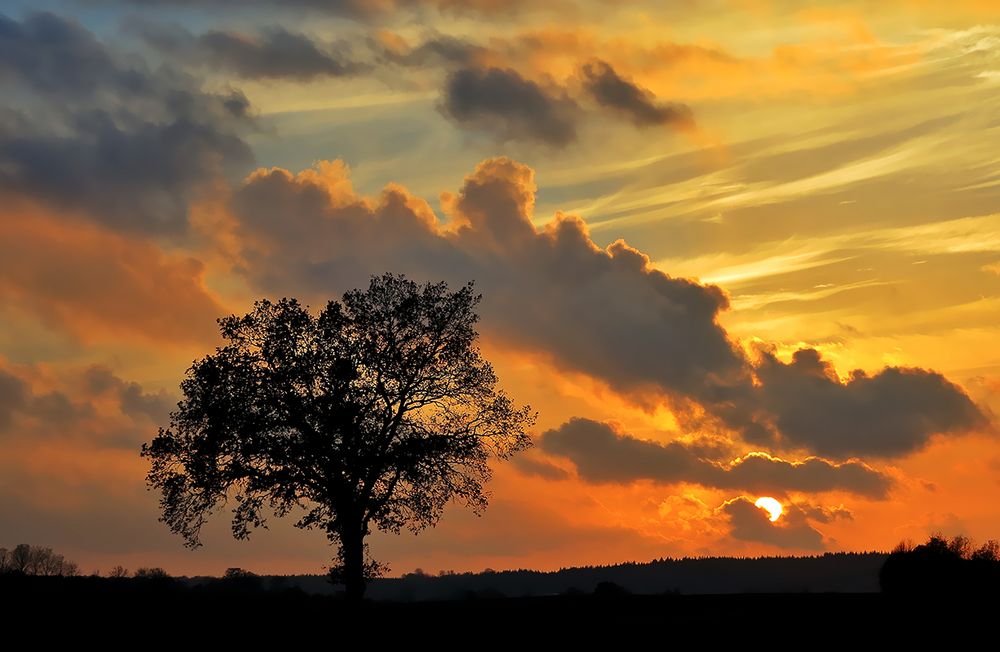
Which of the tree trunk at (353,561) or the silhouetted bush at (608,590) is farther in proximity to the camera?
the silhouetted bush at (608,590)

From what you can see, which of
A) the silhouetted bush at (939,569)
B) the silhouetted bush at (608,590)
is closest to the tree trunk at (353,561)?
the silhouetted bush at (608,590)

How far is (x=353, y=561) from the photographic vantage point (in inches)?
2301

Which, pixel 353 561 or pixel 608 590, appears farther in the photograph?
pixel 608 590

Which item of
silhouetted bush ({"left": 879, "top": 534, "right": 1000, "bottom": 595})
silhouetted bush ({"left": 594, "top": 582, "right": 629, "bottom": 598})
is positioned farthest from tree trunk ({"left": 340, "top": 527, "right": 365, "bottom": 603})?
silhouetted bush ({"left": 879, "top": 534, "right": 1000, "bottom": 595})

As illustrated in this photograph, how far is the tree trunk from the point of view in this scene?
58.2 m

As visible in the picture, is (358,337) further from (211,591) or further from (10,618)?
(10,618)

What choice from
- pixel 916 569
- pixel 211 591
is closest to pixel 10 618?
pixel 211 591

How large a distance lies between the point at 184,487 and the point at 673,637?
28.1 metres

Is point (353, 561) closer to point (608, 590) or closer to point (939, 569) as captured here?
point (608, 590)

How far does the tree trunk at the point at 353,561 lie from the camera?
58231 mm

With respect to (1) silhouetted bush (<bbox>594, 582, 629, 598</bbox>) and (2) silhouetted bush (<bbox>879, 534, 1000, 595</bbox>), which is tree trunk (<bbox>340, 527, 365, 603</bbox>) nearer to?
(1) silhouetted bush (<bbox>594, 582, 629, 598</bbox>)

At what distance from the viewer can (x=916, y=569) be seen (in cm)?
5844

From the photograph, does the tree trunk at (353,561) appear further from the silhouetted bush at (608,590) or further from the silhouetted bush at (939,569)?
the silhouetted bush at (939,569)

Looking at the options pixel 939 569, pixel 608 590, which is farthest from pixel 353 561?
pixel 939 569
